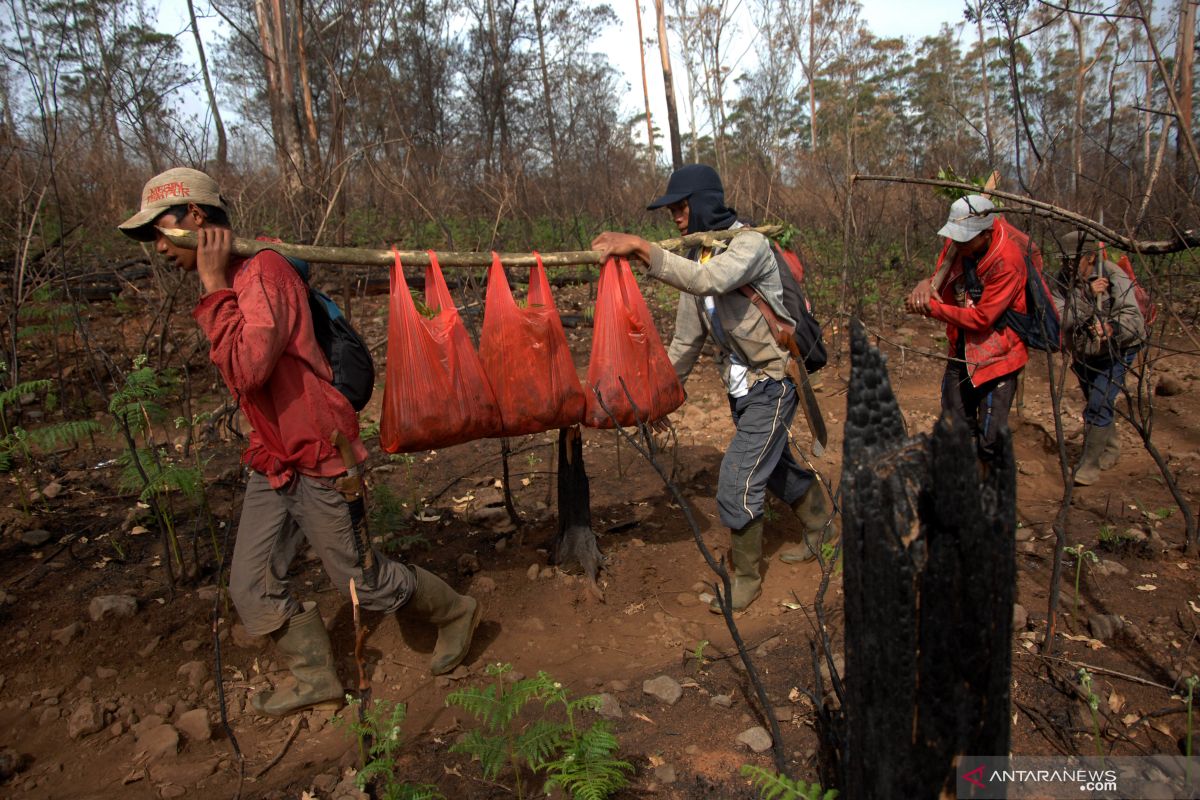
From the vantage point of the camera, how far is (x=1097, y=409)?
177 inches

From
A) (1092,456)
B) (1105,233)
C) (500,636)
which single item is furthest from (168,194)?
(1092,456)

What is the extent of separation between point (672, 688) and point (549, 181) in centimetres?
1095

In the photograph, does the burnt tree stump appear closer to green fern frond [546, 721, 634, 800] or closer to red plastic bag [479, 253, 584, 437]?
green fern frond [546, 721, 634, 800]

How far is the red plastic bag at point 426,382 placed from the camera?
2.45 meters

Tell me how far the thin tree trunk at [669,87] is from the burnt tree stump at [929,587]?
1493cm

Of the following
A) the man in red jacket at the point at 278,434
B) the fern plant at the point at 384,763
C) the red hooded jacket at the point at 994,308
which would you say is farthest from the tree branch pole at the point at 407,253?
the fern plant at the point at 384,763

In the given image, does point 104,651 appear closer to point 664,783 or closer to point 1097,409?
point 664,783

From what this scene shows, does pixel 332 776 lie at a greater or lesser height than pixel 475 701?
lesser

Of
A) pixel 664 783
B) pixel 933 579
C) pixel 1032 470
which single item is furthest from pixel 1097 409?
pixel 933 579

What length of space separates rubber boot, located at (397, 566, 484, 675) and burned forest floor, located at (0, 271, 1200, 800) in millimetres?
90

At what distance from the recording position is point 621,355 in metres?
2.82

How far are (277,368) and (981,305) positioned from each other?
3.03 metres

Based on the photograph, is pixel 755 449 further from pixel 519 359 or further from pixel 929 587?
pixel 929 587

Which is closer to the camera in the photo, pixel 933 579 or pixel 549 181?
pixel 933 579
